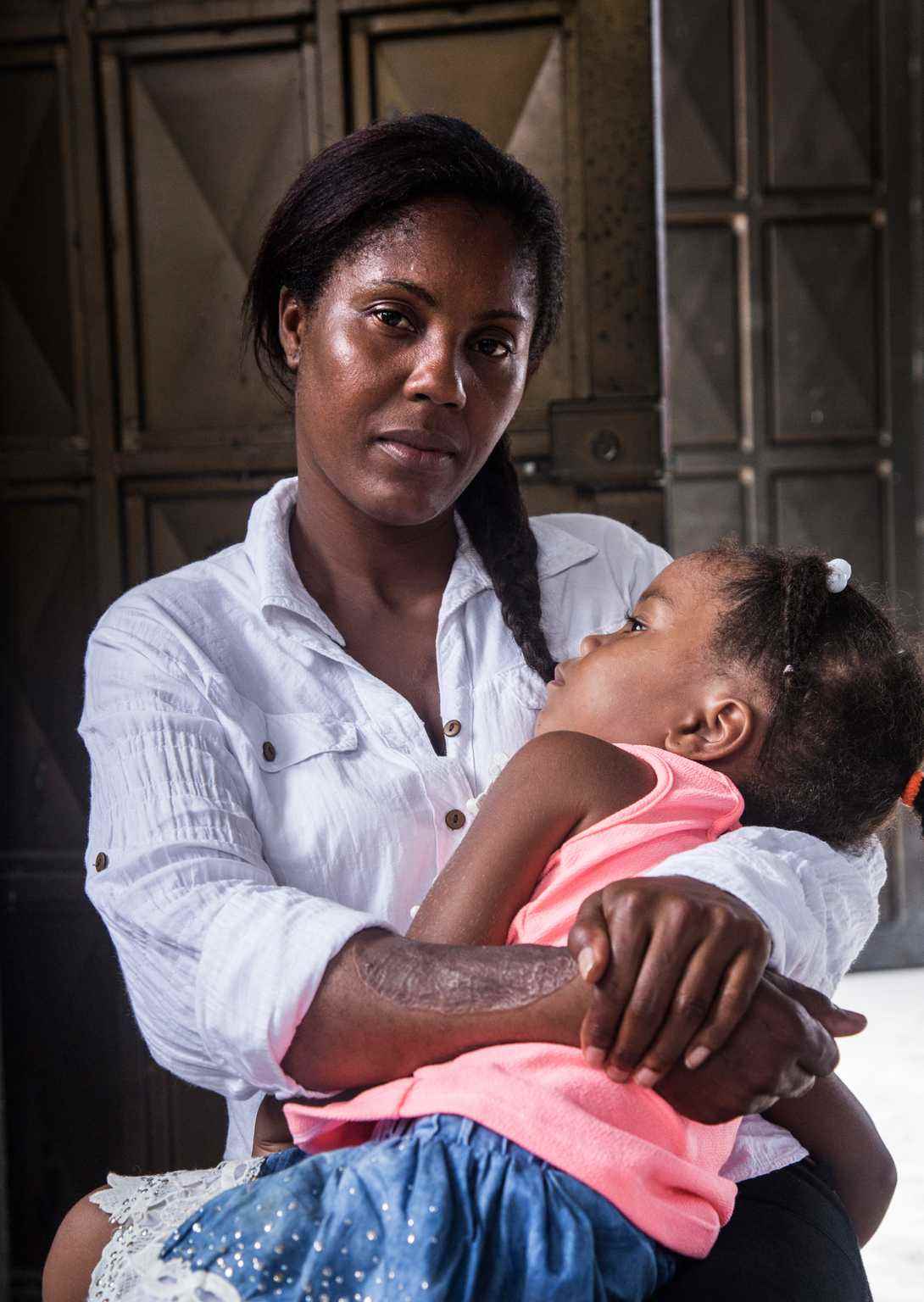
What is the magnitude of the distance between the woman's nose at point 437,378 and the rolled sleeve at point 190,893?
500 millimetres

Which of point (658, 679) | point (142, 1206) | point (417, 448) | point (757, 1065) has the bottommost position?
point (142, 1206)

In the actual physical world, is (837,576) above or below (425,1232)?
above

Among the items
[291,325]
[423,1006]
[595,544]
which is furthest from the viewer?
[595,544]

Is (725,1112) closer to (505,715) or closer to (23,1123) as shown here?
(505,715)

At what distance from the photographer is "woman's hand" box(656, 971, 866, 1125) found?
1.32 m

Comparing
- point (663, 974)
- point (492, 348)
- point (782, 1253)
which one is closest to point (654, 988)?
point (663, 974)

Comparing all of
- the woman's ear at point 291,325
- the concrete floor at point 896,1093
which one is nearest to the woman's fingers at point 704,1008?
the woman's ear at point 291,325

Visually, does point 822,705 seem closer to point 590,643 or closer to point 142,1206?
point 590,643

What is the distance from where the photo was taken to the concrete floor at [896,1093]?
354 centimetres

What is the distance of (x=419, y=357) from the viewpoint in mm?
1826

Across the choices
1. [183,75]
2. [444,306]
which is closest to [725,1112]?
[444,306]

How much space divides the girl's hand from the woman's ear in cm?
110

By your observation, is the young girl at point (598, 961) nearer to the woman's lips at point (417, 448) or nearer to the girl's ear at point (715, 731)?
the girl's ear at point (715, 731)

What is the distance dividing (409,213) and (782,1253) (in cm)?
140
